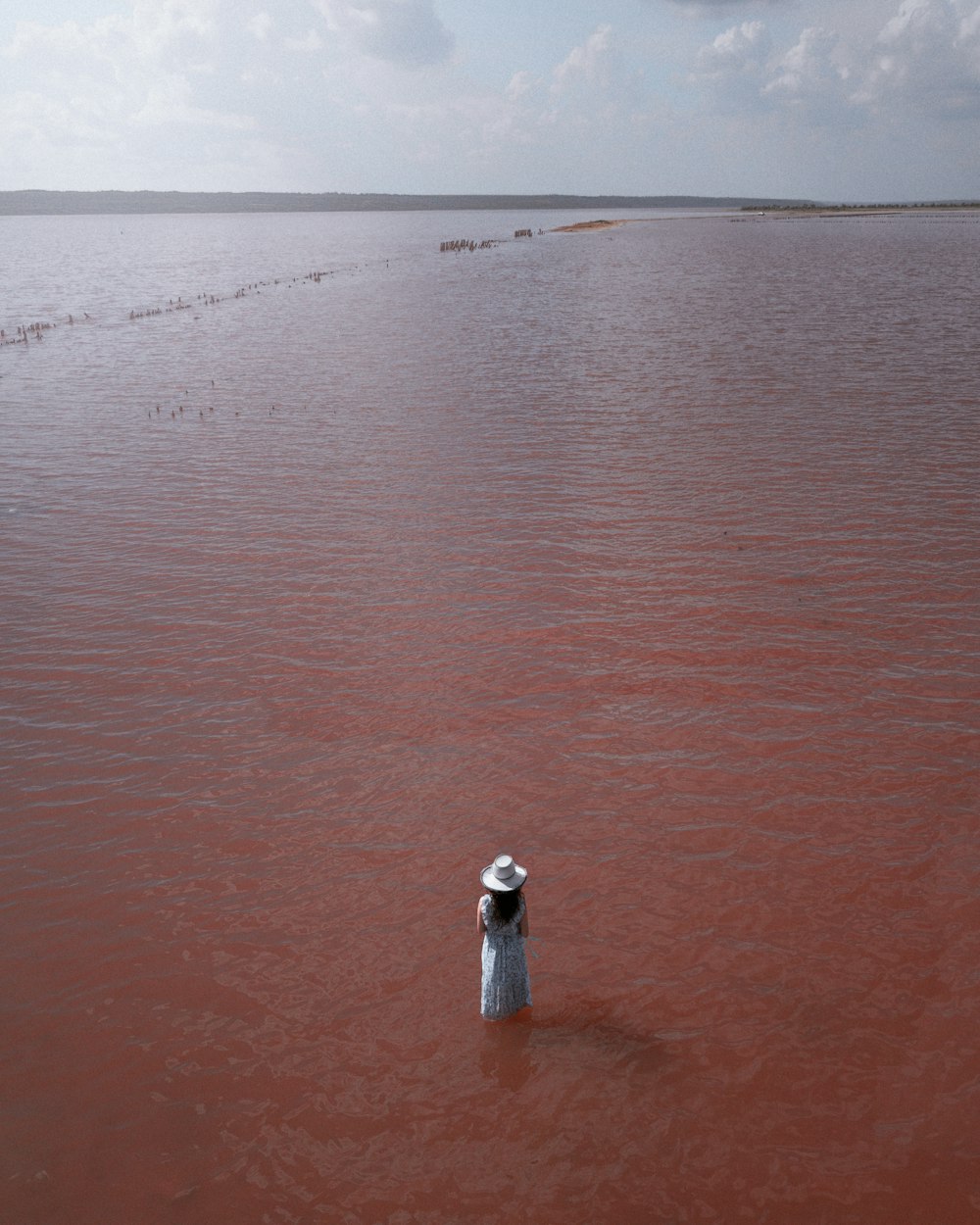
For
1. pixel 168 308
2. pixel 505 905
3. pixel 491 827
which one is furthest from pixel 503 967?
pixel 168 308

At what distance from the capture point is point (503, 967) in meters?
5.63

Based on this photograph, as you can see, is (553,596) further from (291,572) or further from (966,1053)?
(966,1053)

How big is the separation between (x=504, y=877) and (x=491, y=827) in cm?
240

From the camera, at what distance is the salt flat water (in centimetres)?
514

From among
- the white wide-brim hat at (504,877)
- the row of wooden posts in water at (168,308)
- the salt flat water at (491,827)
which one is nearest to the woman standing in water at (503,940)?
the white wide-brim hat at (504,877)

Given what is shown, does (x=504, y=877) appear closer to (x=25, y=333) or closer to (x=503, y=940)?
(x=503, y=940)

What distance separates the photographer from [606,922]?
6.66 meters

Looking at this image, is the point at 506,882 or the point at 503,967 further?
the point at 503,967

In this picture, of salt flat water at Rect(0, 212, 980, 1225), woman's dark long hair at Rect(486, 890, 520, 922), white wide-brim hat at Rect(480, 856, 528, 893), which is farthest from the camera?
woman's dark long hair at Rect(486, 890, 520, 922)

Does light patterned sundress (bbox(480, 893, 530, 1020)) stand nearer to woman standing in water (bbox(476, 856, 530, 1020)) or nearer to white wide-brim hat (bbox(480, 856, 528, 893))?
woman standing in water (bbox(476, 856, 530, 1020))

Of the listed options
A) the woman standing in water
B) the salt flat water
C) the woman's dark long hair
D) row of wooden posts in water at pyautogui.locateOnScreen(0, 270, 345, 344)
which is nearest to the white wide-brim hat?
the woman standing in water

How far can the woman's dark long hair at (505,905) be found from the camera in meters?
5.41

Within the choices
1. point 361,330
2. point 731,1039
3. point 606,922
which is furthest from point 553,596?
point 361,330

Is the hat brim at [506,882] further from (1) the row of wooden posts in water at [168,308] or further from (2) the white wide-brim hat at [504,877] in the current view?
(1) the row of wooden posts in water at [168,308]
